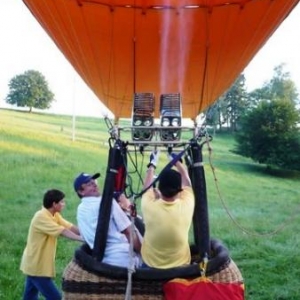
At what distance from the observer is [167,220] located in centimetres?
270

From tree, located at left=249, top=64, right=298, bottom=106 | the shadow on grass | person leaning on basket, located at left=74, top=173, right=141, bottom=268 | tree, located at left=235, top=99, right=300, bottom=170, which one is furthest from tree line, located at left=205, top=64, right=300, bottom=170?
person leaning on basket, located at left=74, top=173, right=141, bottom=268

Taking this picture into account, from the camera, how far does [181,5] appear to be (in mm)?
3295

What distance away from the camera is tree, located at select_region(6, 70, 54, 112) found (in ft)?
75.9

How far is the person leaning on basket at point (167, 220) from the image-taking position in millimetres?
2670

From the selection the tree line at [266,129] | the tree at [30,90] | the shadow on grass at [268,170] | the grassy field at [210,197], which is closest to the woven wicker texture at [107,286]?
the grassy field at [210,197]

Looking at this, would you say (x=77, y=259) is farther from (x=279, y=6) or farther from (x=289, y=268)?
(x=289, y=268)

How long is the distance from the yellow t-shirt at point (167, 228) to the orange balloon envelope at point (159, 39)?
65cm

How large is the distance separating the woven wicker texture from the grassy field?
0.70 m

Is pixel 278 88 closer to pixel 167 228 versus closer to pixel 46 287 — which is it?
pixel 46 287

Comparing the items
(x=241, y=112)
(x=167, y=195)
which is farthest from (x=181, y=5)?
(x=241, y=112)

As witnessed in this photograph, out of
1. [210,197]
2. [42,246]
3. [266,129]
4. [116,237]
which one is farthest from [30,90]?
[116,237]

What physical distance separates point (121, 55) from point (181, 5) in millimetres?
460

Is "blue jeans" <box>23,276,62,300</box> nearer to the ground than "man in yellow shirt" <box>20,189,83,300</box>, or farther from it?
nearer to the ground

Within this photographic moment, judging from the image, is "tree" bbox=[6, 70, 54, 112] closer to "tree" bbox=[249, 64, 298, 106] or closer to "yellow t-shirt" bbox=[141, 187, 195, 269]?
"tree" bbox=[249, 64, 298, 106]
